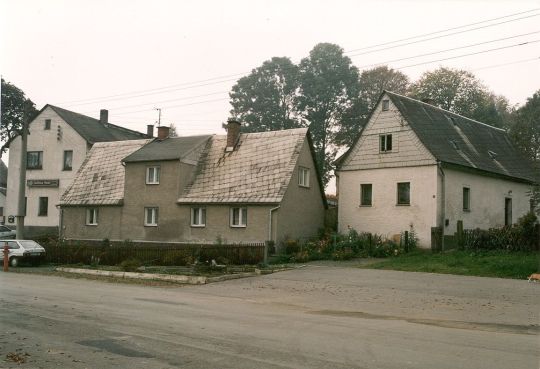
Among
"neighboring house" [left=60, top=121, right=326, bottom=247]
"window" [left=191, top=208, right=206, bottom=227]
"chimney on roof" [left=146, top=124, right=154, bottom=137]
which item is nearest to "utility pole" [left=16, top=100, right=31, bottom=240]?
"neighboring house" [left=60, top=121, right=326, bottom=247]

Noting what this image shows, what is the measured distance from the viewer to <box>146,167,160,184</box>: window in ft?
112

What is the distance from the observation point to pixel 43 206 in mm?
47562

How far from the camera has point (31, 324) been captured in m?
10.5

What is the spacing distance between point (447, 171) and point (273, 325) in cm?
2106

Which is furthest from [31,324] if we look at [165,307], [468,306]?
[468,306]

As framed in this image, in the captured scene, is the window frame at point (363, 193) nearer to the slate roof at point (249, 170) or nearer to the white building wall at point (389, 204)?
the white building wall at point (389, 204)

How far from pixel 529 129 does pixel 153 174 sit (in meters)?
33.4

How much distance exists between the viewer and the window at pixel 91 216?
36.7 metres

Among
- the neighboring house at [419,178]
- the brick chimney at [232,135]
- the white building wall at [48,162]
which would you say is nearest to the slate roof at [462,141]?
the neighboring house at [419,178]

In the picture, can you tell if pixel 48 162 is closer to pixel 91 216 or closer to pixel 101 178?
pixel 101 178

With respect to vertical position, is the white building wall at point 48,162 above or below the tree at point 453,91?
below

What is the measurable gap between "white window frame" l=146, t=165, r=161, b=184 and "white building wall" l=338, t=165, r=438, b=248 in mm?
11192

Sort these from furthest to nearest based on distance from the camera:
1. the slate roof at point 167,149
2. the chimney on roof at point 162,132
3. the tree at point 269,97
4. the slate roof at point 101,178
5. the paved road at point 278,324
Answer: the tree at point 269,97 < the chimney on roof at point 162,132 < the slate roof at point 101,178 < the slate roof at point 167,149 < the paved road at point 278,324

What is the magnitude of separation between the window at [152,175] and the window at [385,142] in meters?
13.6
